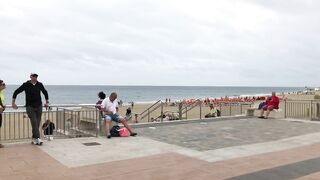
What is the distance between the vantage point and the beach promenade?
725 centimetres

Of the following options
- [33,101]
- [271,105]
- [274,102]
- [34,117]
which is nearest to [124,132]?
[34,117]

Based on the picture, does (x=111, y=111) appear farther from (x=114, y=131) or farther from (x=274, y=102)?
(x=274, y=102)

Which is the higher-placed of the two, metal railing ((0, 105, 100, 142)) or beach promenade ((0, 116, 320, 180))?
metal railing ((0, 105, 100, 142))

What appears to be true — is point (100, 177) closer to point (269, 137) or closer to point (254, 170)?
point (254, 170)

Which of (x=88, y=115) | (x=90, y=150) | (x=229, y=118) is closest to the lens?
(x=90, y=150)

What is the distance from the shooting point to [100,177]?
6.95 meters

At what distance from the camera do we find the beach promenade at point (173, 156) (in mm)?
7254

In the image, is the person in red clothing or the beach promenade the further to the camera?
the person in red clothing

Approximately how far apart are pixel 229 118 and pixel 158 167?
10.00 metres

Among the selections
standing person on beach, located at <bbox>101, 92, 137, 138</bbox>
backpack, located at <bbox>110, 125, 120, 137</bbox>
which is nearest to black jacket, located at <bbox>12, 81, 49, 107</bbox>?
standing person on beach, located at <bbox>101, 92, 137, 138</bbox>

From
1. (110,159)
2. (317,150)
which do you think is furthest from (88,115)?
(317,150)

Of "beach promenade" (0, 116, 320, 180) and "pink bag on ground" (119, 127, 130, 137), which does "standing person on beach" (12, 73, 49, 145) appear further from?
"pink bag on ground" (119, 127, 130, 137)

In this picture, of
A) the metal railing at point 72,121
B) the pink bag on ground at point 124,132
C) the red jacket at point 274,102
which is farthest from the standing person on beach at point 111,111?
the red jacket at point 274,102

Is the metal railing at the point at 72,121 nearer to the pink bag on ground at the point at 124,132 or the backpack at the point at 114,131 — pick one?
the backpack at the point at 114,131
